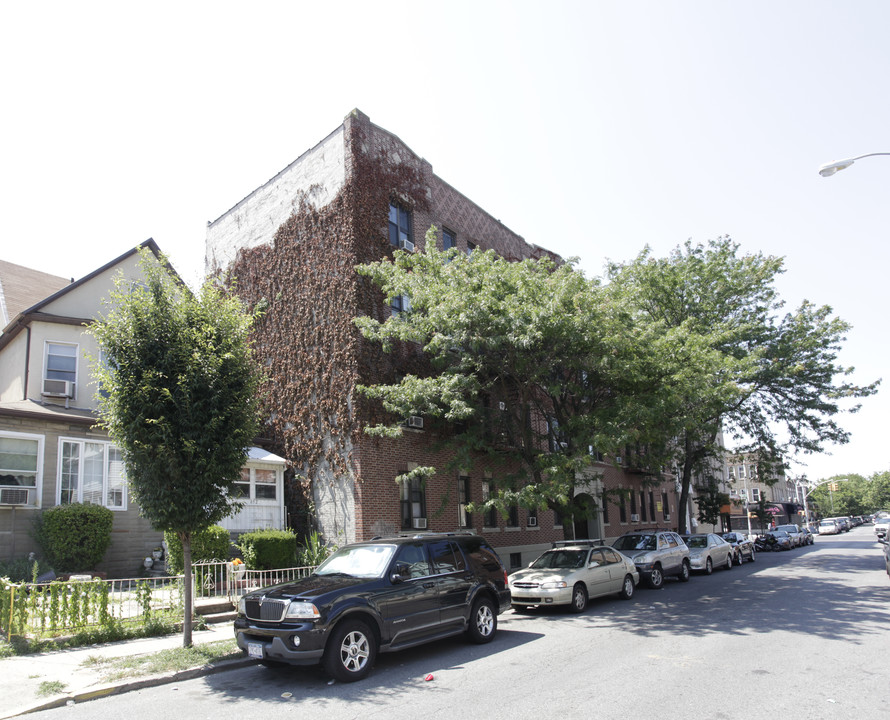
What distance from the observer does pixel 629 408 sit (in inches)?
567

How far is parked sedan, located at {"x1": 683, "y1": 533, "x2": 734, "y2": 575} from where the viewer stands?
22.4m

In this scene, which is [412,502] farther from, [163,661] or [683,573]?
[163,661]

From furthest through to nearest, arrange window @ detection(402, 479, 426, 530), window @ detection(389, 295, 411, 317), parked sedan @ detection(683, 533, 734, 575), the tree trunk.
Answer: parked sedan @ detection(683, 533, 734, 575), window @ detection(389, 295, 411, 317), window @ detection(402, 479, 426, 530), the tree trunk

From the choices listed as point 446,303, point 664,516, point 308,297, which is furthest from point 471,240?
point 664,516

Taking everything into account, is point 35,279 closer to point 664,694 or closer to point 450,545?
point 450,545

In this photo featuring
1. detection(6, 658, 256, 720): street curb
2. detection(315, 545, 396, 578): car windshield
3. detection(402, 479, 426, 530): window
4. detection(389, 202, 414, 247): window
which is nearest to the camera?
detection(6, 658, 256, 720): street curb

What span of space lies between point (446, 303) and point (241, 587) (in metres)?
7.62

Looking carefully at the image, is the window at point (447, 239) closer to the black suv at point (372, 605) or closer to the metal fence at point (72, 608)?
the black suv at point (372, 605)

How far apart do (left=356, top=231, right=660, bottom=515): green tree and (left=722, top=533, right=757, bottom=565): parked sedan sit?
42.7ft

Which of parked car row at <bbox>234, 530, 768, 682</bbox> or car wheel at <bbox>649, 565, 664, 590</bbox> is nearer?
parked car row at <bbox>234, 530, 768, 682</bbox>

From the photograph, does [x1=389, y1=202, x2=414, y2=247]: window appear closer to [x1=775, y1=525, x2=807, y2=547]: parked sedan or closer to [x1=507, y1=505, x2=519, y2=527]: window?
[x1=507, y1=505, x2=519, y2=527]: window

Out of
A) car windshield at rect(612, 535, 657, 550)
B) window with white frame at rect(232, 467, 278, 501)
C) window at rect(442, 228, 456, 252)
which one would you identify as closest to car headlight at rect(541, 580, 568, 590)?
car windshield at rect(612, 535, 657, 550)

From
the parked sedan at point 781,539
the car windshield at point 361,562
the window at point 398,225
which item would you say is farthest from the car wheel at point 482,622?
the parked sedan at point 781,539

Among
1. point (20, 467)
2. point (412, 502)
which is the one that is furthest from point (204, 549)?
point (412, 502)
